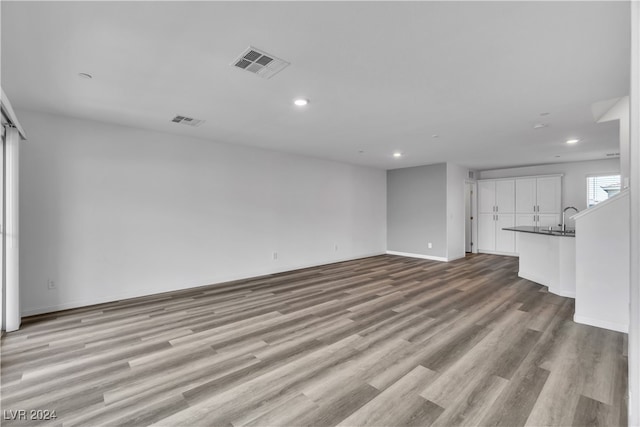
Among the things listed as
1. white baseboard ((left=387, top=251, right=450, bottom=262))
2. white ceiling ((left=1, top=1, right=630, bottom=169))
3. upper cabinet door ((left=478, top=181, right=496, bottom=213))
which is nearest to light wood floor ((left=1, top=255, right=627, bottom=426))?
white ceiling ((left=1, top=1, right=630, bottom=169))

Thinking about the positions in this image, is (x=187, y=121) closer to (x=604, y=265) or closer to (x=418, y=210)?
(x=604, y=265)

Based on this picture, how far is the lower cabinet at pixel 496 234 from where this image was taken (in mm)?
7836

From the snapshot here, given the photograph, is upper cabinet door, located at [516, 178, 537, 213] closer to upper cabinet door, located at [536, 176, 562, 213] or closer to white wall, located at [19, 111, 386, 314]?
upper cabinet door, located at [536, 176, 562, 213]

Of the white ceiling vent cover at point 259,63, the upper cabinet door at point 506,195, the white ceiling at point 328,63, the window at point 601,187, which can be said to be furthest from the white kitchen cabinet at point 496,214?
the white ceiling vent cover at point 259,63

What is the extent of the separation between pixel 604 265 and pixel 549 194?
5.09 meters

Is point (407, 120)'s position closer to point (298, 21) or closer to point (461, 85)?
point (461, 85)

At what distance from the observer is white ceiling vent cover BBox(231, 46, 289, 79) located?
88.6 inches

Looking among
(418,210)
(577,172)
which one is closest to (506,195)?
(577,172)

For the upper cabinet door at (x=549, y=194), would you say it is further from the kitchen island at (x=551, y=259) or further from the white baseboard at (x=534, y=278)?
the white baseboard at (x=534, y=278)

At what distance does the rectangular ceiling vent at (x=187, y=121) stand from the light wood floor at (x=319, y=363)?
254 centimetres

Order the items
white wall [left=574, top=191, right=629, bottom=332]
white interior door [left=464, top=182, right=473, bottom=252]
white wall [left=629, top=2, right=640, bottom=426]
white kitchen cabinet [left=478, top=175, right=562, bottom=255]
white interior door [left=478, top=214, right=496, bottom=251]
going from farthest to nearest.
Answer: white interior door [left=464, top=182, right=473, bottom=252]
white interior door [left=478, top=214, right=496, bottom=251]
white kitchen cabinet [left=478, top=175, right=562, bottom=255]
white wall [left=574, top=191, right=629, bottom=332]
white wall [left=629, top=2, right=640, bottom=426]

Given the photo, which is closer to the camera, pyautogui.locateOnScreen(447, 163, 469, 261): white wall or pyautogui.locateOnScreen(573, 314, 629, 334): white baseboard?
pyautogui.locateOnScreen(573, 314, 629, 334): white baseboard

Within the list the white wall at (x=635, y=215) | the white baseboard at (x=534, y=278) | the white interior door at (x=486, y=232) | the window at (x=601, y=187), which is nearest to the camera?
the white wall at (x=635, y=215)

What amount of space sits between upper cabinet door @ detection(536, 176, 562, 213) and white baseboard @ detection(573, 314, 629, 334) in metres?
5.06
